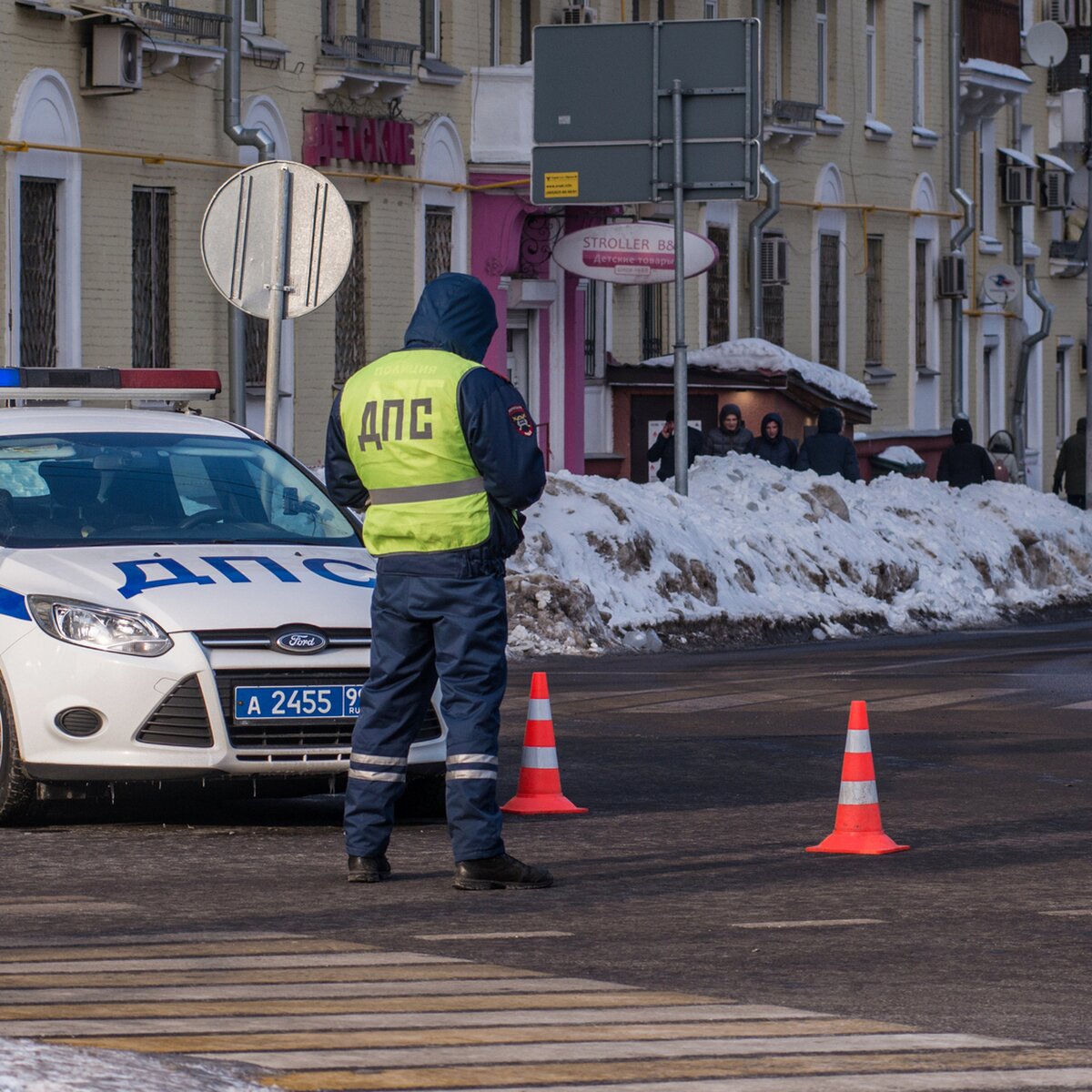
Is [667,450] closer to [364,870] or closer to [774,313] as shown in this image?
[774,313]

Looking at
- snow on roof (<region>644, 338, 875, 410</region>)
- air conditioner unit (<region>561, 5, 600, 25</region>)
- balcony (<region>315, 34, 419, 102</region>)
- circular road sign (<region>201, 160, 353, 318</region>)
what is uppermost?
air conditioner unit (<region>561, 5, 600, 25</region>)

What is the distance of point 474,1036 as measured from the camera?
19.2ft

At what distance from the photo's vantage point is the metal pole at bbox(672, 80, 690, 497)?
22938mm

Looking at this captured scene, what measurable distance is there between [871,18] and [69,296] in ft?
64.5

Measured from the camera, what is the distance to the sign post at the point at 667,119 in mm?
22844

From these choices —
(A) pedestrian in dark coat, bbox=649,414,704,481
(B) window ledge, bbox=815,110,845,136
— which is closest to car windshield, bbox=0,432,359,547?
(A) pedestrian in dark coat, bbox=649,414,704,481

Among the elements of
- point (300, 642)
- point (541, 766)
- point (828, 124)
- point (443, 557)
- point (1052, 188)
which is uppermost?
point (828, 124)

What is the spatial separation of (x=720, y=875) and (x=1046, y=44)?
40179 millimetres

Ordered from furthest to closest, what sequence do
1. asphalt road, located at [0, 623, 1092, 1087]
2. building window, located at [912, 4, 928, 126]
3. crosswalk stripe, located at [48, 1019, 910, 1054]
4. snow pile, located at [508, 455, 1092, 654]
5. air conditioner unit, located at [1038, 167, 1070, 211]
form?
air conditioner unit, located at [1038, 167, 1070, 211], building window, located at [912, 4, 928, 126], snow pile, located at [508, 455, 1092, 654], asphalt road, located at [0, 623, 1092, 1087], crosswalk stripe, located at [48, 1019, 910, 1054]

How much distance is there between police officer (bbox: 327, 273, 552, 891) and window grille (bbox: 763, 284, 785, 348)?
3012 cm

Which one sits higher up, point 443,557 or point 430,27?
point 430,27

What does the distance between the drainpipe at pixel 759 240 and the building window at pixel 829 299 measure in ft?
7.35

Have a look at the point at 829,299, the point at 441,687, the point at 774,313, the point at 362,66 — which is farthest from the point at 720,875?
the point at 829,299

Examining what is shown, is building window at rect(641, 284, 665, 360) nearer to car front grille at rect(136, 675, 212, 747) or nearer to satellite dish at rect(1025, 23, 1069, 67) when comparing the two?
satellite dish at rect(1025, 23, 1069, 67)
